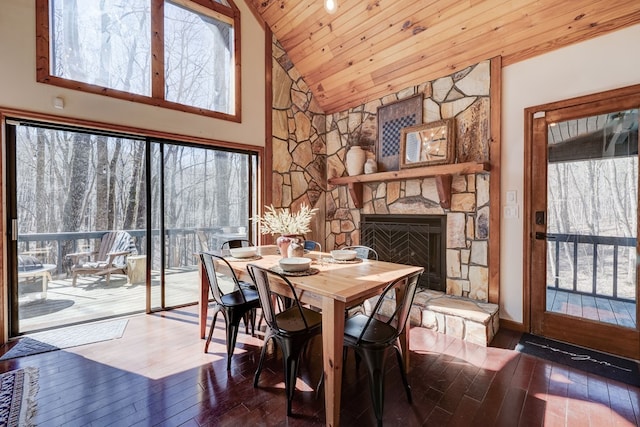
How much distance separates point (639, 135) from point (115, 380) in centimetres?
448

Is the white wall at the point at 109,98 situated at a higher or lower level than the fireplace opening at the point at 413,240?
higher

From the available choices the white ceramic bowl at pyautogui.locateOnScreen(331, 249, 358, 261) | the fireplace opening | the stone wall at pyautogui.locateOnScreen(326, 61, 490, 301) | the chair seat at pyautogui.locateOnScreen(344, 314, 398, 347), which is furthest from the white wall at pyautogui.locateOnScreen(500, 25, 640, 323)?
the chair seat at pyautogui.locateOnScreen(344, 314, 398, 347)

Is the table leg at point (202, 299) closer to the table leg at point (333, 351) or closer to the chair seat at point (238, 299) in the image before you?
the chair seat at point (238, 299)

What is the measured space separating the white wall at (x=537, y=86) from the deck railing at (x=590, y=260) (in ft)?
0.93

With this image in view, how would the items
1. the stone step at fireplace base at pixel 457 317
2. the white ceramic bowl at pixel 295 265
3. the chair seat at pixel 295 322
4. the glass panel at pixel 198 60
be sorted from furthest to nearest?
the glass panel at pixel 198 60, the stone step at fireplace base at pixel 457 317, the white ceramic bowl at pixel 295 265, the chair seat at pixel 295 322

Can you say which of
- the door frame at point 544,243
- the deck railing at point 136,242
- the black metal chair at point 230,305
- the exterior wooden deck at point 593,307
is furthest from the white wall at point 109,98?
the exterior wooden deck at point 593,307

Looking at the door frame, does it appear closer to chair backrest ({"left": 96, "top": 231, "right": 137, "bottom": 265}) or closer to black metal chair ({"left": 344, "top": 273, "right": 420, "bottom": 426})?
black metal chair ({"left": 344, "top": 273, "right": 420, "bottom": 426})

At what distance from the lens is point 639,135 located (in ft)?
7.79

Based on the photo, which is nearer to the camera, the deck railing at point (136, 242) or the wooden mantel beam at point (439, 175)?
the deck railing at point (136, 242)

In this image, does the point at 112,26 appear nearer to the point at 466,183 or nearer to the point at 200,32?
the point at 200,32

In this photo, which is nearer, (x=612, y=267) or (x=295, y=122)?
(x=612, y=267)

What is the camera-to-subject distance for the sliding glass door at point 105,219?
286 centimetres

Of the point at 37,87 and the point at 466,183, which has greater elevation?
the point at 37,87

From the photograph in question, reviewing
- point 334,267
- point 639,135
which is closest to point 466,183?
point 639,135
